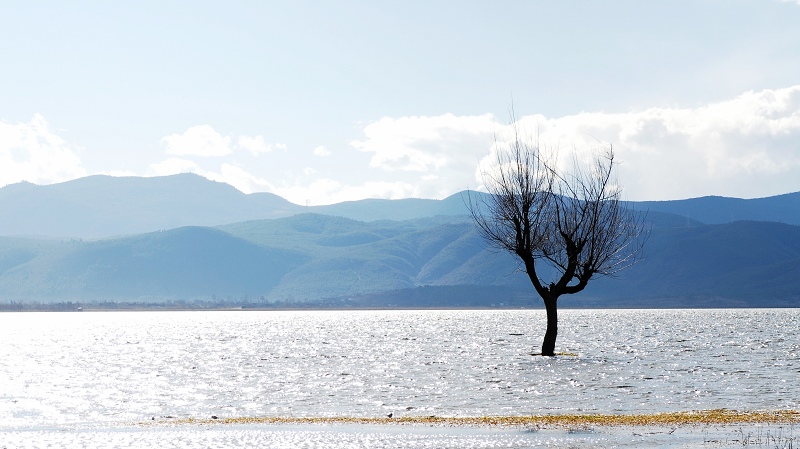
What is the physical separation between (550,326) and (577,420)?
3305cm

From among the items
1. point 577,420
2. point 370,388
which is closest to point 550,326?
point 370,388

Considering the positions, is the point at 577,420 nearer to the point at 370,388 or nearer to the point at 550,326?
the point at 370,388

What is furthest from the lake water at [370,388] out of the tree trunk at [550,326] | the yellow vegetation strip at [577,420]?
the yellow vegetation strip at [577,420]

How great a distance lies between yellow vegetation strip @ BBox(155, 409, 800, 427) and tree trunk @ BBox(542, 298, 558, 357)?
26428mm

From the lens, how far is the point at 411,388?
168 feet

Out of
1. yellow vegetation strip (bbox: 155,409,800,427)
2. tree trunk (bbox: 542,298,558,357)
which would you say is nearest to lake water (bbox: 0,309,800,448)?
tree trunk (bbox: 542,298,558,357)

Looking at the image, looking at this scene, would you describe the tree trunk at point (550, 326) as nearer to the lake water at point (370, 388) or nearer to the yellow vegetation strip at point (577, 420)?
the lake water at point (370, 388)

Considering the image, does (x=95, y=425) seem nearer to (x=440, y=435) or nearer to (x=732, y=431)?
(x=440, y=435)

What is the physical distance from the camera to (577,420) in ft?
114

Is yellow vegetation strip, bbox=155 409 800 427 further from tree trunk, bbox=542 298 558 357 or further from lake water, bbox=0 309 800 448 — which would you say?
tree trunk, bbox=542 298 558 357

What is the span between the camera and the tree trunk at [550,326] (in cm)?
6444

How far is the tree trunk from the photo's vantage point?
6444cm

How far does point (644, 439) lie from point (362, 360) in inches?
1923

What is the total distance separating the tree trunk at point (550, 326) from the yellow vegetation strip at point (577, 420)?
86.7ft
